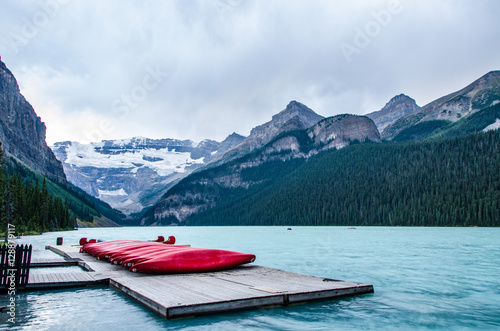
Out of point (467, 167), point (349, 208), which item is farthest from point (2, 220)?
point (467, 167)

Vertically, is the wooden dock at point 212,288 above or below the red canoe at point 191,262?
below

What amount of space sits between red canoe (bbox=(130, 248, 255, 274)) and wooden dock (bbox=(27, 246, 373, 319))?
674 mm

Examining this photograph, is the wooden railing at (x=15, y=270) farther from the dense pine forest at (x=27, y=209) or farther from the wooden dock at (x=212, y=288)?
the dense pine forest at (x=27, y=209)

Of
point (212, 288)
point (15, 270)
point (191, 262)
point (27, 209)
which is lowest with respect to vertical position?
point (212, 288)

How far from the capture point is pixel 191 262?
23719 mm

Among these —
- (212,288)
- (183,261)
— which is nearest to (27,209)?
(183,261)

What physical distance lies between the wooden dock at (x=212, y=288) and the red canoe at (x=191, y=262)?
26.5 inches

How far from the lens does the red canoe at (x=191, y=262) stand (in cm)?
2311

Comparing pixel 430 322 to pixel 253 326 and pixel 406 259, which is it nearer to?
pixel 253 326

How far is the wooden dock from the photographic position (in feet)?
47.9

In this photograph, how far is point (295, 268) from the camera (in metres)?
30.8

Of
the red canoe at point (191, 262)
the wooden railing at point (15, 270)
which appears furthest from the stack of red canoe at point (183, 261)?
the wooden railing at point (15, 270)

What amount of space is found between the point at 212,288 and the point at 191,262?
6.46 metres

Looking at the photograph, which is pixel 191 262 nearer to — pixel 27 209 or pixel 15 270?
pixel 15 270
